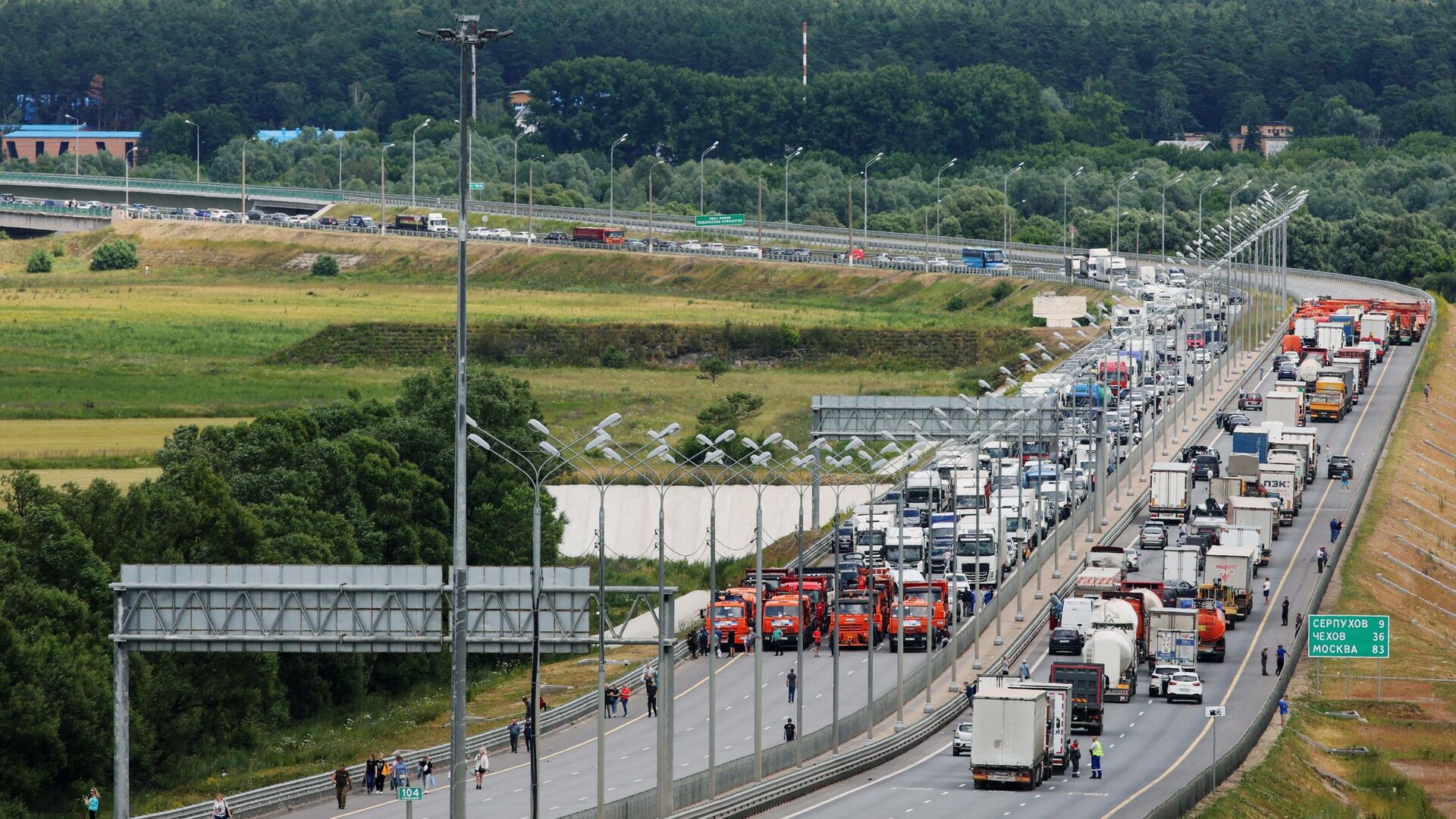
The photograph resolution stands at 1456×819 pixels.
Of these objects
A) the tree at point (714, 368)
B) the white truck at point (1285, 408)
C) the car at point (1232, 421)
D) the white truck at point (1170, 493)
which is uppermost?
the tree at point (714, 368)

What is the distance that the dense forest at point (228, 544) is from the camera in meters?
73.1

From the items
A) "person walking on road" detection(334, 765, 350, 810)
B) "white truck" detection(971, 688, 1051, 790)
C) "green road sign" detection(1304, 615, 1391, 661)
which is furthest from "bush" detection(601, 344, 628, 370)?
"white truck" detection(971, 688, 1051, 790)

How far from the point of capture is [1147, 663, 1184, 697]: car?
266 ft

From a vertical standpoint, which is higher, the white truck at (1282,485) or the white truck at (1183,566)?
the white truck at (1282,485)

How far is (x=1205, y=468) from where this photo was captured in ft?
370

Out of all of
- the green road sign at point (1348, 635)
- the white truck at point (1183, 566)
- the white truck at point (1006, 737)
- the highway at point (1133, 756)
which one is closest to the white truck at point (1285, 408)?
the highway at point (1133, 756)

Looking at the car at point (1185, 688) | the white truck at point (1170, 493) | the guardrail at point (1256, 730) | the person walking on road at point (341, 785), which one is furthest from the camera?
the white truck at point (1170, 493)

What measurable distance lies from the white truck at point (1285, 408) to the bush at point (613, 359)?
58.7 metres

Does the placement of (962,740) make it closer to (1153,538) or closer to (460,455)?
(460,455)

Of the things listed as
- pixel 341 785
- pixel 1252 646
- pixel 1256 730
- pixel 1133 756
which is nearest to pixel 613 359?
pixel 1252 646

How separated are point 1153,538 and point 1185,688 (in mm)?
23747

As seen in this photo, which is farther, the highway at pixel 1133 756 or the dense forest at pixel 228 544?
the dense forest at pixel 228 544

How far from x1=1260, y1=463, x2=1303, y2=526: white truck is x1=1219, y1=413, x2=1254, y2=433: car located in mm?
17836

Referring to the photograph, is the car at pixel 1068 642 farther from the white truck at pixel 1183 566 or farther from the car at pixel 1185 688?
the white truck at pixel 1183 566
